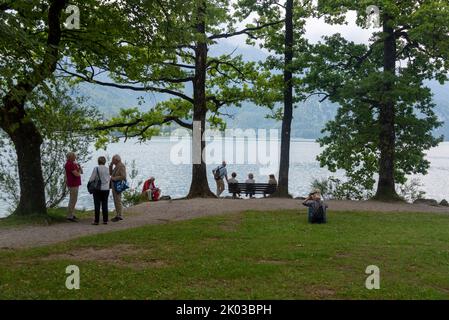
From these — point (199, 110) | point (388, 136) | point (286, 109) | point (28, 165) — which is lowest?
point (28, 165)

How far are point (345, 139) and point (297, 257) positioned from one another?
1818 centimetres

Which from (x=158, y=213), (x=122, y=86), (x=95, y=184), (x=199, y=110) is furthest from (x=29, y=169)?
(x=199, y=110)

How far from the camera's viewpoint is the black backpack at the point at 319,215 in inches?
650

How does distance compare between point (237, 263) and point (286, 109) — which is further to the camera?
point (286, 109)

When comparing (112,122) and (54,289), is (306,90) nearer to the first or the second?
(112,122)

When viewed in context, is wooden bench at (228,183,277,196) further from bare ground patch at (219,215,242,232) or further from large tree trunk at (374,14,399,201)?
bare ground patch at (219,215,242,232)

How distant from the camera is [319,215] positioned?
54.3 feet

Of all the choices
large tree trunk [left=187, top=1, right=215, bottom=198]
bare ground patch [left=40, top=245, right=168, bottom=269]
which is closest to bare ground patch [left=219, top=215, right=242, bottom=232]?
bare ground patch [left=40, top=245, right=168, bottom=269]

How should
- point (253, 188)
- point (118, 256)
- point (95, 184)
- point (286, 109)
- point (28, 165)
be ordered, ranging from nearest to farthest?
1. point (118, 256)
2. point (95, 184)
3. point (28, 165)
4. point (286, 109)
5. point (253, 188)

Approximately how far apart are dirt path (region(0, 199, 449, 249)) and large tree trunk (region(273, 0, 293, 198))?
3.20m

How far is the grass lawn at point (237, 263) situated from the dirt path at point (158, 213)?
1.40 m

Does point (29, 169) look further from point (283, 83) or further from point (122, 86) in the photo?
point (283, 83)

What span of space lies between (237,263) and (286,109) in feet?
60.1
